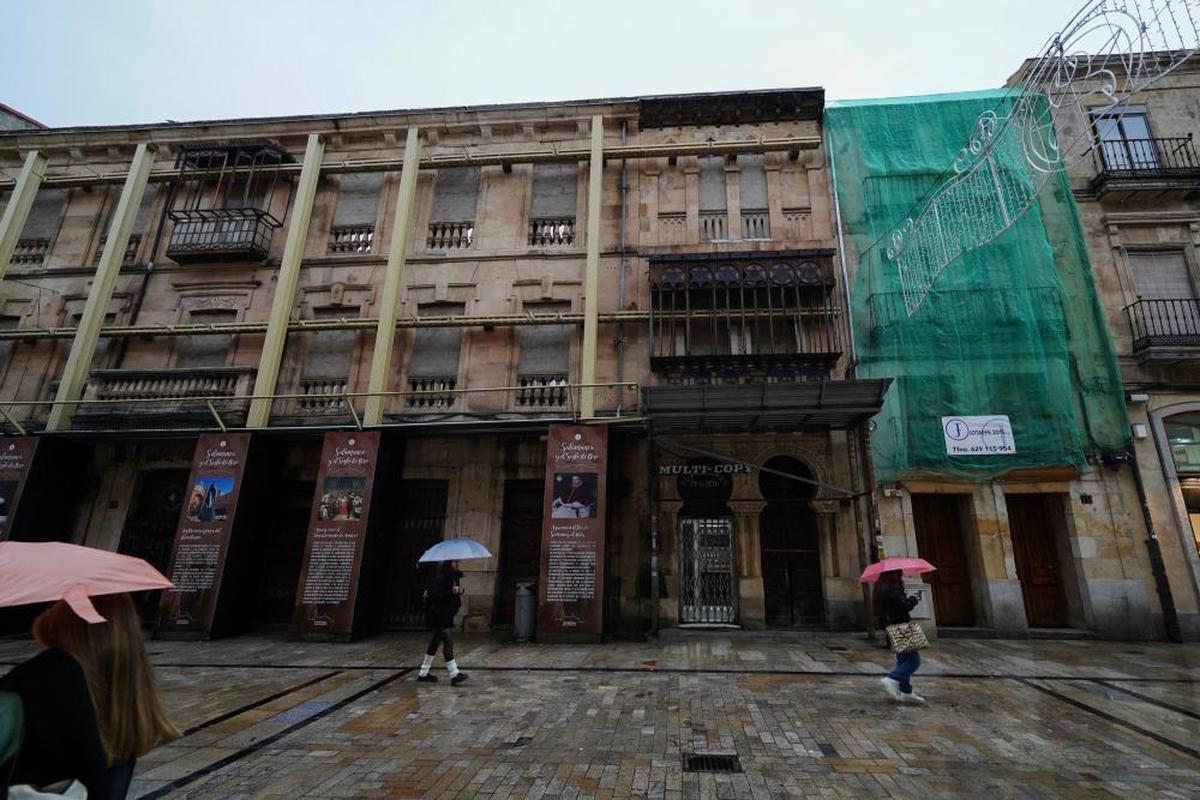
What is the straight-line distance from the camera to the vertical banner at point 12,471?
39.2 ft

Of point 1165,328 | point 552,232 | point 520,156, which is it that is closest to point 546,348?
point 552,232

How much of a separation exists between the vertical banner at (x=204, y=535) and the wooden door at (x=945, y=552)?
15.2 meters

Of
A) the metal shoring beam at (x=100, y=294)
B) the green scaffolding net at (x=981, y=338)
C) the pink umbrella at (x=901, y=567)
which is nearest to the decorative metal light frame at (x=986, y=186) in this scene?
the green scaffolding net at (x=981, y=338)

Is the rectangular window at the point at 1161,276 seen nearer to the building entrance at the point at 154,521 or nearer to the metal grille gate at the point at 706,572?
the metal grille gate at the point at 706,572

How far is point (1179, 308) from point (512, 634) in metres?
17.2

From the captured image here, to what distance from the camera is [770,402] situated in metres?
10.7

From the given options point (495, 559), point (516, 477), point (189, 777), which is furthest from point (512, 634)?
point (189, 777)

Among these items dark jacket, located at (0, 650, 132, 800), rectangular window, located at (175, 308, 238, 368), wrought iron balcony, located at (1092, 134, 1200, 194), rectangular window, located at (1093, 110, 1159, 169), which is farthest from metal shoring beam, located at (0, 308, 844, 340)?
dark jacket, located at (0, 650, 132, 800)

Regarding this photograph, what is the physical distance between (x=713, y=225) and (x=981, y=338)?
693 centimetres

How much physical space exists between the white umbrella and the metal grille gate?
593 cm

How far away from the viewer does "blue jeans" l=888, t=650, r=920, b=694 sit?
21.8ft

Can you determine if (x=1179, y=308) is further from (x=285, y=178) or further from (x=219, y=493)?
(x=285, y=178)

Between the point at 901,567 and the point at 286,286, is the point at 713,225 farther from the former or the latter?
the point at 286,286

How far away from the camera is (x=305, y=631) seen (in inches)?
427
